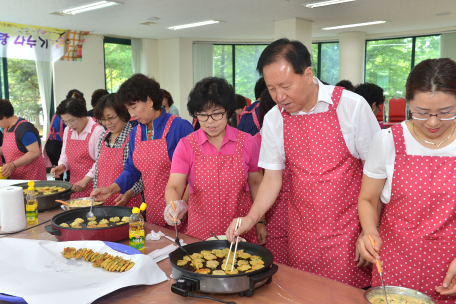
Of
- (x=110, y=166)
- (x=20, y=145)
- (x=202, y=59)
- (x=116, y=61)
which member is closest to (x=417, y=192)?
(x=110, y=166)

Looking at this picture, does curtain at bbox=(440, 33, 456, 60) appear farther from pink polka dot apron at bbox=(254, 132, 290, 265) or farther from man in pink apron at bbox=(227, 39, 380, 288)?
man in pink apron at bbox=(227, 39, 380, 288)

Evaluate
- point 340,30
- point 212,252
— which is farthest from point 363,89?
point 340,30

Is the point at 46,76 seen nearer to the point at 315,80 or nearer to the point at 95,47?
the point at 95,47

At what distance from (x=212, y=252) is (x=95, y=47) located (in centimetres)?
921

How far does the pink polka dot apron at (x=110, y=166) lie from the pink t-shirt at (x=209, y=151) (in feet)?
2.68

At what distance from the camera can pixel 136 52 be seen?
10.6 m

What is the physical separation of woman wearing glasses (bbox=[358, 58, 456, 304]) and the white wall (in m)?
9.00

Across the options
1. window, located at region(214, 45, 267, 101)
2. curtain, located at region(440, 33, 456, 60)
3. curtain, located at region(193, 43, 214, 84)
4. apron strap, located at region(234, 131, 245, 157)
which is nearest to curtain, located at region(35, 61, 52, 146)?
curtain, located at region(193, 43, 214, 84)

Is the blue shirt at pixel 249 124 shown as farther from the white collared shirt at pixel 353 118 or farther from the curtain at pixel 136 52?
the curtain at pixel 136 52

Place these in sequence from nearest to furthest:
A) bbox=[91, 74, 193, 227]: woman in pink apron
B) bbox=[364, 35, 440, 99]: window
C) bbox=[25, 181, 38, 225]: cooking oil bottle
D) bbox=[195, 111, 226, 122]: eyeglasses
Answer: bbox=[195, 111, 226, 122]: eyeglasses < bbox=[25, 181, 38, 225]: cooking oil bottle < bbox=[91, 74, 193, 227]: woman in pink apron < bbox=[364, 35, 440, 99]: window

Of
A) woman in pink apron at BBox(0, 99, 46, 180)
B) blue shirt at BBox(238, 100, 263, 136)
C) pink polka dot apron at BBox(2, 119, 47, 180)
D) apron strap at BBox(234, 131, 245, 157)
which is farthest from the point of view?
pink polka dot apron at BBox(2, 119, 47, 180)

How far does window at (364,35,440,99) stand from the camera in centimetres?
1029

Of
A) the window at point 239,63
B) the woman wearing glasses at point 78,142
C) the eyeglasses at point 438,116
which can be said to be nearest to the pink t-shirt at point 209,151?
the eyeglasses at point 438,116

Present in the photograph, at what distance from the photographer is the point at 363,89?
10.6ft
